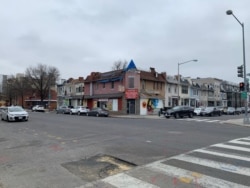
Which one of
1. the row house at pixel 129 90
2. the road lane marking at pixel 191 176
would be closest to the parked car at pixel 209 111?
the row house at pixel 129 90

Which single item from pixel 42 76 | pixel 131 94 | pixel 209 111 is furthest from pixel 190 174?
pixel 42 76

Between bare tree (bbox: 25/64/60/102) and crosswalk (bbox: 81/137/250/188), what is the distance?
7751 centimetres

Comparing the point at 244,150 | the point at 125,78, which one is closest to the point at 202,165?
the point at 244,150

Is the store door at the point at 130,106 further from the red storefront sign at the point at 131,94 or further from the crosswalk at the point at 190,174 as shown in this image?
the crosswalk at the point at 190,174

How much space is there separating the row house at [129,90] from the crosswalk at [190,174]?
36.7 meters

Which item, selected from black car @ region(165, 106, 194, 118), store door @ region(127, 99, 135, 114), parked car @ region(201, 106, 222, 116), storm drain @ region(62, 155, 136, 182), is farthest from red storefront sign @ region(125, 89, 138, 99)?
storm drain @ region(62, 155, 136, 182)

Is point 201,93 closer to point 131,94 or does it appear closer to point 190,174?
point 131,94

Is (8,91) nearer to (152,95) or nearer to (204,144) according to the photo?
(152,95)

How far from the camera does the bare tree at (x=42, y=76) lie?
8225cm

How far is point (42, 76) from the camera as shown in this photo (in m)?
81.9

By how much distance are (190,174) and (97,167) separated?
2587 millimetres

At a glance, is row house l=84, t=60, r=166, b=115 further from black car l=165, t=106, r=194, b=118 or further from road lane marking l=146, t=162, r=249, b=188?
road lane marking l=146, t=162, r=249, b=188

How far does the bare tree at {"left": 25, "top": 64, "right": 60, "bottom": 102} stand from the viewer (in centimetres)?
8225

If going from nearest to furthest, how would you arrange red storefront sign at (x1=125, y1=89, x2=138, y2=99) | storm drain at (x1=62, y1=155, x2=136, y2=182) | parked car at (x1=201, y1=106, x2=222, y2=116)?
1. storm drain at (x1=62, y1=155, x2=136, y2=182)
2. red storefront sign at (x1=125, y1=89, x2=138, y2=99)
3. parked car at (x1=201, y1=106, x2=222, y2=116)
